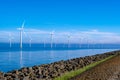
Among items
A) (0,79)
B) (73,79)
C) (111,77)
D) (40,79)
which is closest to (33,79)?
(40,79)

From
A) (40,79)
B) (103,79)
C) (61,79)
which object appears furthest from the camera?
(40,79)

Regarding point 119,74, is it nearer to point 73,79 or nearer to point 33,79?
point 73,79

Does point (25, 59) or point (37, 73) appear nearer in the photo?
point (37, 73)

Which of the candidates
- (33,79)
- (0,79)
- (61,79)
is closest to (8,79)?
(0,79)

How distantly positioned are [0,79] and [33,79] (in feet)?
7.73

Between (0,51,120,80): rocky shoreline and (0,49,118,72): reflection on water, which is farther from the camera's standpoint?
(0,49,118,72): reflection on water

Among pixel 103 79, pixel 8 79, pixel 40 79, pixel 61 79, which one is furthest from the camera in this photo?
pixel 8 79

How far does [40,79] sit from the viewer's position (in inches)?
861

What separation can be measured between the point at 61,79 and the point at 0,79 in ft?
15.6

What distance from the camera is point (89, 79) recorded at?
18500mm

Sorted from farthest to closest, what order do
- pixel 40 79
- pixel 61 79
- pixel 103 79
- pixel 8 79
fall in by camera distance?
pixel 8 79 < pixel 40 79 < pixel 61 79 < pixel 103 79

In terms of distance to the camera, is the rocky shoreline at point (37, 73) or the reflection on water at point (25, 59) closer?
the rocky shoreline at point (37, 73)

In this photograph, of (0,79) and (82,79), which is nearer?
(82,79)

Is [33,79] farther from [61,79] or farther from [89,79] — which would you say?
[89,79]
